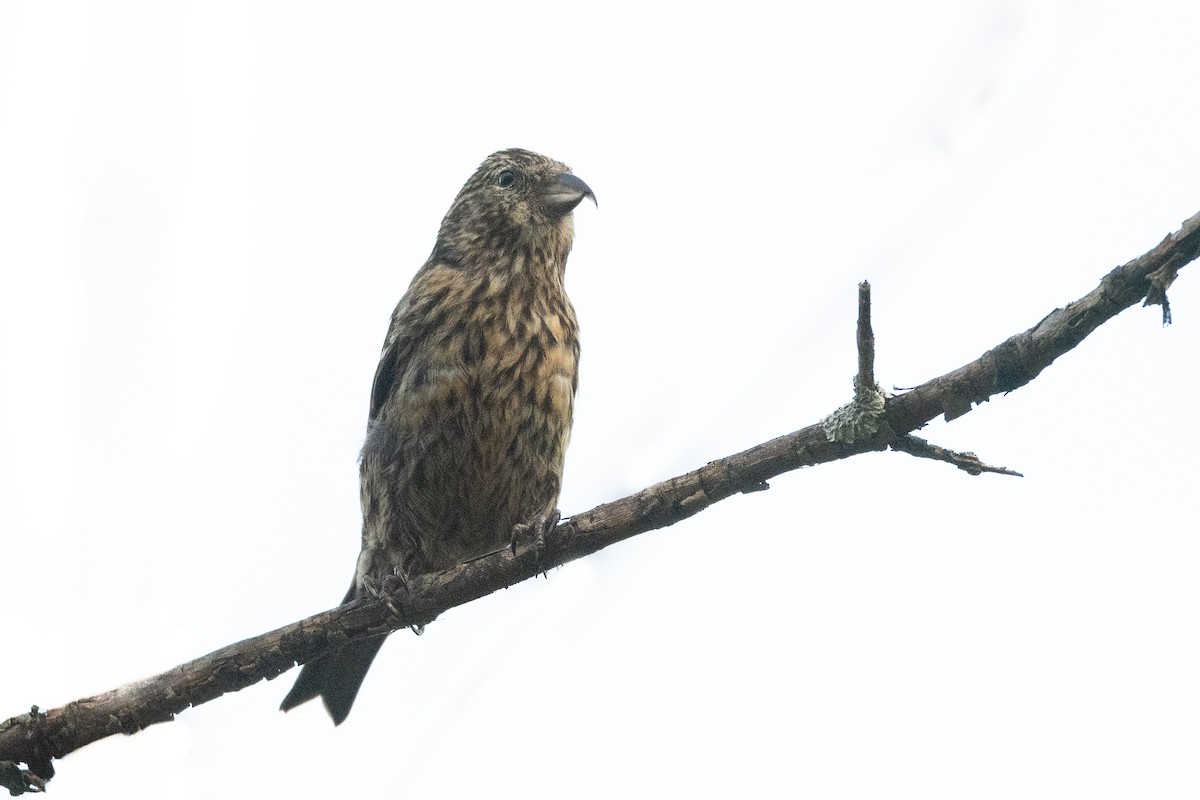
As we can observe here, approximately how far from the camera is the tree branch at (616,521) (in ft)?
9.74

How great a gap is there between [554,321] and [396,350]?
0.62 m

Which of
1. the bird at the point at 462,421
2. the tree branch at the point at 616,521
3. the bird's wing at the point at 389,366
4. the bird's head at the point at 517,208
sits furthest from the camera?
the bird's head at the point at 517,208

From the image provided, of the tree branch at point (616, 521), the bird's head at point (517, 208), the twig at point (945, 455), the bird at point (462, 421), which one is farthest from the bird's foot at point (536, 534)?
the bird's head at point (517, 208)

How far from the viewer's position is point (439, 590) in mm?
4281

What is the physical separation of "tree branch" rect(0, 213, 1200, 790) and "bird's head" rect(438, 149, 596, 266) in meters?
1.62

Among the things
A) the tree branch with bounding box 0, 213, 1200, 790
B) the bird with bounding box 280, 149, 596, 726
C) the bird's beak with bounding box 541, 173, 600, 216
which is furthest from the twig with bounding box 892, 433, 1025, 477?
the bird's beak with bounding box 541, 173, 600, 216

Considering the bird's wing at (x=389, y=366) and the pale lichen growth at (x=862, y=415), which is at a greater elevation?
the bird's wing at (x=389, y=366)

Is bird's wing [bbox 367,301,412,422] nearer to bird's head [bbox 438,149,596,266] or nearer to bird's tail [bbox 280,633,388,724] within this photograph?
bird's head [bbox 438,149,596,266]

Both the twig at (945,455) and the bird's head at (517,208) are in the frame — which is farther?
the bird's head at (517,208)

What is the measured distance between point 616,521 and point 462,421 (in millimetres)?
1206

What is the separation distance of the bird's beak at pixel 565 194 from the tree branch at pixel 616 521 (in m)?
1.81

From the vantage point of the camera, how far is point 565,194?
17.7ft

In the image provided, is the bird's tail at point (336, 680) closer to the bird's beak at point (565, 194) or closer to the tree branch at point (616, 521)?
the tree branch at point (616, 521)

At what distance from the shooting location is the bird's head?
5.32m
